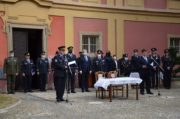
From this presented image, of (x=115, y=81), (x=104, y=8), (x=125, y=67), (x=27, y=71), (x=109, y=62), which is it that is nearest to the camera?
(x=115, y=81)

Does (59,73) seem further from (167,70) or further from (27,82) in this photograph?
(167,70)

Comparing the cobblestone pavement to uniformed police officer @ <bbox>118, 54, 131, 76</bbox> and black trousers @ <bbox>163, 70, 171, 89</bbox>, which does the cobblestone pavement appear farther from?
black trousers @ <bbox>163, 70, 171, 89</bbox>

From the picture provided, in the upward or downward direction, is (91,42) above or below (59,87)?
above

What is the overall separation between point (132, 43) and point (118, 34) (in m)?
1.15

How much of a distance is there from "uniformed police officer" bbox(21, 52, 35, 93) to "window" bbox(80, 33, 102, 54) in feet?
12.9

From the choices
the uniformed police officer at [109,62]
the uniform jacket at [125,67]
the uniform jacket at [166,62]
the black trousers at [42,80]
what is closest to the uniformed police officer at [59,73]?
the black trousers at [42,80]

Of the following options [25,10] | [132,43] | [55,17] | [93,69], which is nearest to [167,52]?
[132,43]

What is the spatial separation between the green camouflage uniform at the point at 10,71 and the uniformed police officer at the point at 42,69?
52.3 inches

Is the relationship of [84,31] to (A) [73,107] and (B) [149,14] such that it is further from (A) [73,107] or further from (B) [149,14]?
(A) [73,107]

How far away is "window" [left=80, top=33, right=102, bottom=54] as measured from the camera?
23516 millimetres

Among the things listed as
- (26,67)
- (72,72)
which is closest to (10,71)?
(26,67)

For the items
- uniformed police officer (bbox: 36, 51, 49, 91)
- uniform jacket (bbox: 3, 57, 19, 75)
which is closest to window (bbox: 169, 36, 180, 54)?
uniformed police officer (bbox: 36, 51, 49, 91)

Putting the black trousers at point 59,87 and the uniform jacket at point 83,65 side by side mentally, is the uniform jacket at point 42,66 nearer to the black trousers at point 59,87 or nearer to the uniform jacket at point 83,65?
the uniform jacket at point 83,65

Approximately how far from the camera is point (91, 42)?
24.0 meters
